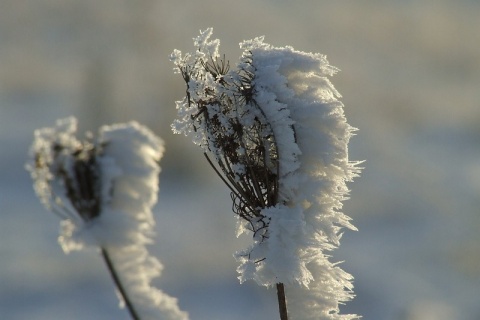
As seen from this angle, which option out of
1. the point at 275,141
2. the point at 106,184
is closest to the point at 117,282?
the point at 106,184

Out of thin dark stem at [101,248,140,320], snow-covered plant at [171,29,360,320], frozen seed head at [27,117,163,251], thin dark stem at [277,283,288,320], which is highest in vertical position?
snow-covered plant at [171,29,360,320]

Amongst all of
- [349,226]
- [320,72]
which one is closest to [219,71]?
[320,72]

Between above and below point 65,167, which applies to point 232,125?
above

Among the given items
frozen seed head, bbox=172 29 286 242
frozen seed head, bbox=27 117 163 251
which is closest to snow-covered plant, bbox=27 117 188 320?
frozen seed head, bbox=27 117 163 251

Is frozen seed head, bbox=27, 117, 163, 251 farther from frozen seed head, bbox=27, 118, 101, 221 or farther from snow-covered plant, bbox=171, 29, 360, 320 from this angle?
snow-covered plant, bbox=171, 29, 360, 320

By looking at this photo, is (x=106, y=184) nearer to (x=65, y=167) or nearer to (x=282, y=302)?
(x=65, y=167)
